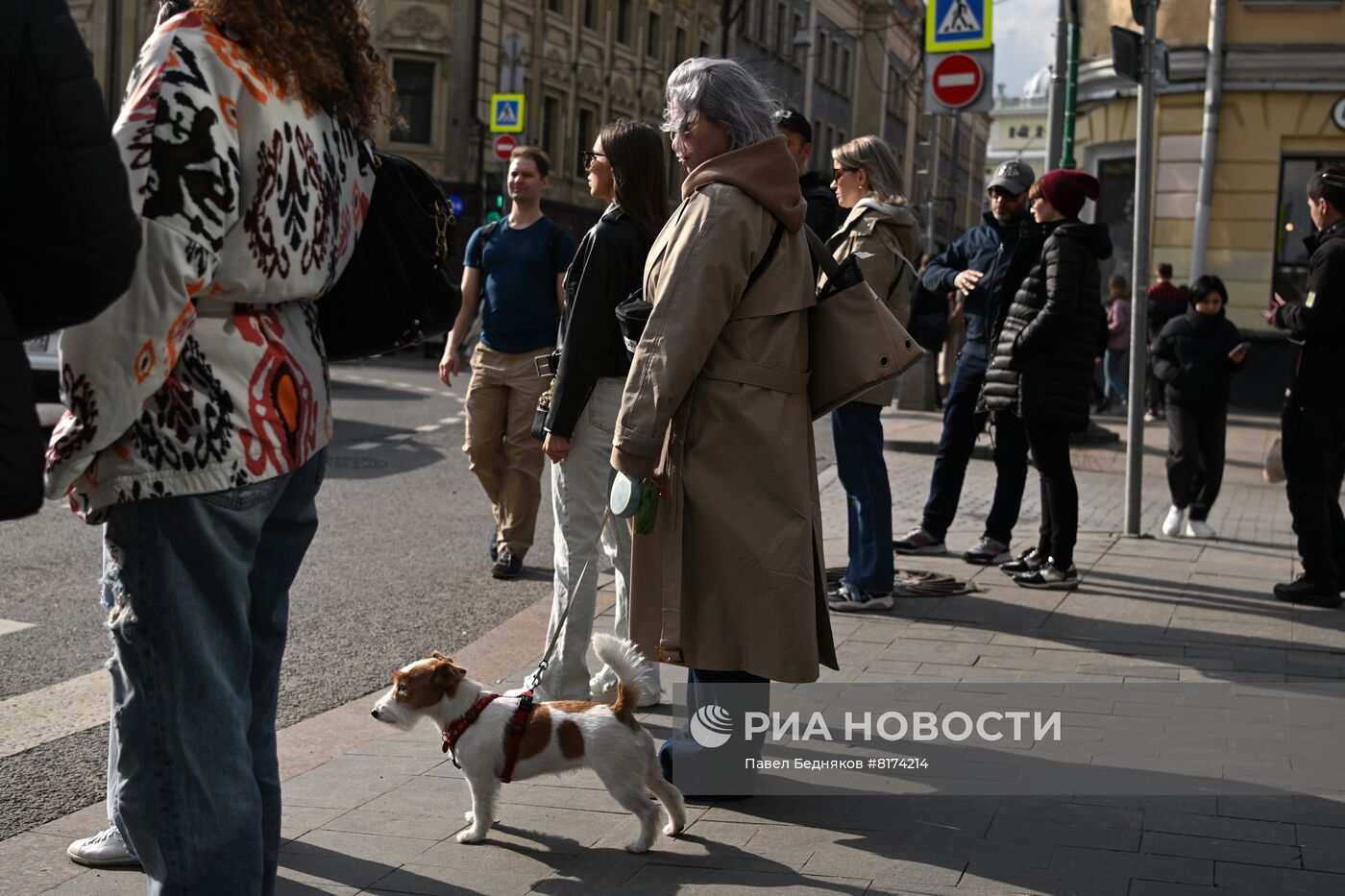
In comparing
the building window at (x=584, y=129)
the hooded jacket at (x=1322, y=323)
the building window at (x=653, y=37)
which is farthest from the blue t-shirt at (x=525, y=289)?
the building window at (x=653, y=37)

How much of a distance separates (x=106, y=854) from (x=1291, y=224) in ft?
70.7

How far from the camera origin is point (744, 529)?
4.02 meters

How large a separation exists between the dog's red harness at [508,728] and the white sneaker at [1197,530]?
6966 mm

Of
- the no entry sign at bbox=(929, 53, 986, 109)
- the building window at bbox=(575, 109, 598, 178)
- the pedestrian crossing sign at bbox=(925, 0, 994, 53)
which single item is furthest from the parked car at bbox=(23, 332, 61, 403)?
the building window at bbox=(575, 109, 598, 178)

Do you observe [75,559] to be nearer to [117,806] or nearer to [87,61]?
[117,806]

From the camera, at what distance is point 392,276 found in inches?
118

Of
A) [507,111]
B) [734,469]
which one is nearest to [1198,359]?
[734,469]

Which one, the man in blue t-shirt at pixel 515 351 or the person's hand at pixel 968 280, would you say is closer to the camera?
the man in blue t-shirt at pixel 515 351

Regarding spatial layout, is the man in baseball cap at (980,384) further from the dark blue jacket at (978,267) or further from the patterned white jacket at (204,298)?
the patterned white jacket at (204,298)

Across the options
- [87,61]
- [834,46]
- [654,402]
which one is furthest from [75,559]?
[834,46]

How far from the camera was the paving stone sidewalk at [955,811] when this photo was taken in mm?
3594

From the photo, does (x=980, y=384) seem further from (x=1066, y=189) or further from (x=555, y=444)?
(x=555, y=444)

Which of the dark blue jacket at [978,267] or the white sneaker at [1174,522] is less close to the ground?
the dark blue jacket at [978,267]

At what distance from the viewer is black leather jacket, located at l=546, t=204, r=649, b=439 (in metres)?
4.82
